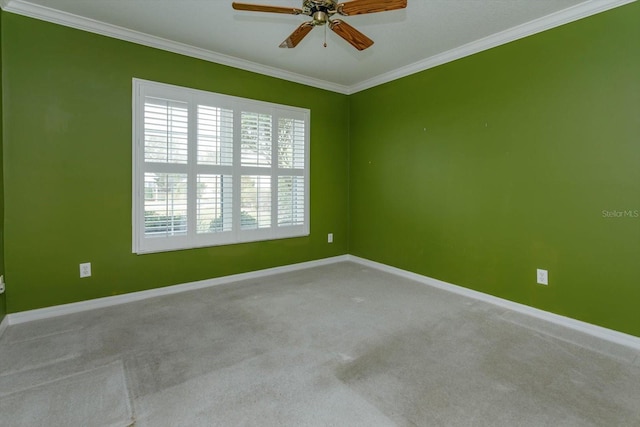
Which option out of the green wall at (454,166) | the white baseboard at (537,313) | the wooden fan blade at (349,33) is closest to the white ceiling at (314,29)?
the green wall at (454,166)

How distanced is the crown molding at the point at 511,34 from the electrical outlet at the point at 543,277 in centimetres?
208

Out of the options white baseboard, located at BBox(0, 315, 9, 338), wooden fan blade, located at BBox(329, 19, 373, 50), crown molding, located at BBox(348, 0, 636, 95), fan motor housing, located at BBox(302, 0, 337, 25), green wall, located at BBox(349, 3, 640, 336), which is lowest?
white baseboard, located at BBox(0, 315, 9, 338)

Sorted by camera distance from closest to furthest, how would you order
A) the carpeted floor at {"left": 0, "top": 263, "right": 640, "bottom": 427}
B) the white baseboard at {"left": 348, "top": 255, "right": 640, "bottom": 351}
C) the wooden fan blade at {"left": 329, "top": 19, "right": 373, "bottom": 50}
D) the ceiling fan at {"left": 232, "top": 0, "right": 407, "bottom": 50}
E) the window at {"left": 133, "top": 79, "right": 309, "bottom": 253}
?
the carpeted floor at {"left": 0, "top": 263, "right": 640, "bottom": 427}
the ceiling fan at {"left": 232, "top": 0, "right": 407, "bottom": 50}
the wooden fan blade at {"left": 329, "top": 19, "right": 373, "bottom": 50}
the white baseboard at {"left": 348, "top": 255, "right": 640, "bottom": 351}
the window at {"left": 133, "top": 79, "right": 309, "bottom": 253}

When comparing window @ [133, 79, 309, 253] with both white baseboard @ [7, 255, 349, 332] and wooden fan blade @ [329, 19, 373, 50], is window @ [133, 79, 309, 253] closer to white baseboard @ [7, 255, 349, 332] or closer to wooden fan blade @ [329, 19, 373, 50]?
white baseboard @ [7, 255, 349, 332]

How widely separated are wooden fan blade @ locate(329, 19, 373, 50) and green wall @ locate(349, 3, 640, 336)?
1699 millimetres

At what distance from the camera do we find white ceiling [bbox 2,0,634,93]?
2562 mm

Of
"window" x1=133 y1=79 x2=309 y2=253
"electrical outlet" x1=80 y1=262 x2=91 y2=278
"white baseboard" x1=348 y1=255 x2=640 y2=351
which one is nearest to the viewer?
"white baseboard" x1=348 y1=255 x2=640 y2=351

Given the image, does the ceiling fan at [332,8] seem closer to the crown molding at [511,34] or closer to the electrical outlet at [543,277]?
the crown molding at [511,34]

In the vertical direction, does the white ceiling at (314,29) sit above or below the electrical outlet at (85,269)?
above

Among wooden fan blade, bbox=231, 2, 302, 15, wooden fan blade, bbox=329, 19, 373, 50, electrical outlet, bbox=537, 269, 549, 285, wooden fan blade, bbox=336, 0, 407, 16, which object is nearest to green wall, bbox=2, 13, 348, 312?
wooden fan blade, bbox=231, 2, 302, 15

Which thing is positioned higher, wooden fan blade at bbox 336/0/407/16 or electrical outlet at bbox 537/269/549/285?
wooden fan blade at bbox 336/0/407/16

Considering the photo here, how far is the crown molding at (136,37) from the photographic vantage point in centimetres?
263

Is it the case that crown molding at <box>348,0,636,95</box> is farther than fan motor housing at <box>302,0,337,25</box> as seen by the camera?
Yes

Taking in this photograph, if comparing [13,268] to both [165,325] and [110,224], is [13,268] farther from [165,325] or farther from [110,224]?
[165,325]
